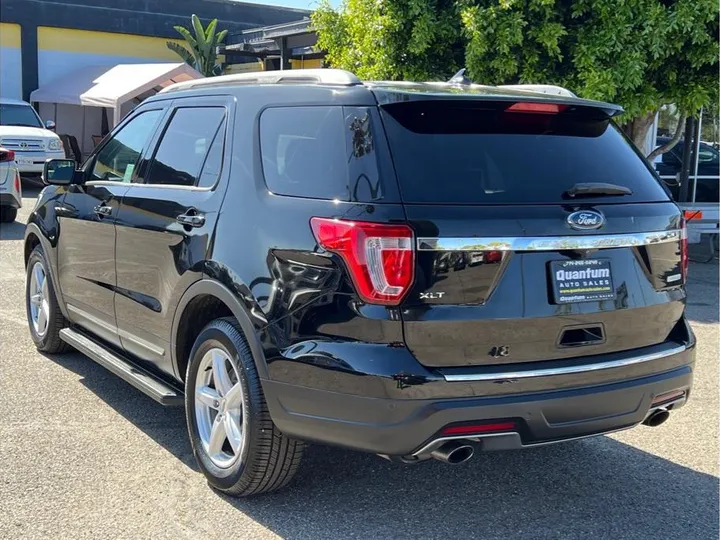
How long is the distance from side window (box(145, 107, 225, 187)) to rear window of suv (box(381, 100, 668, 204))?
109cm

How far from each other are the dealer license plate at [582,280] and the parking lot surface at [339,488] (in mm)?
1063

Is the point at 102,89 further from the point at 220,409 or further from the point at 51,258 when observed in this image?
the point at 220,409

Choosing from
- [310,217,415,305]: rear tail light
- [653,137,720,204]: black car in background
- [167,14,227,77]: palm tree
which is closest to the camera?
[310,217,415,305]: rear tail light

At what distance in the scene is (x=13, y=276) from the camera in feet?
30.3

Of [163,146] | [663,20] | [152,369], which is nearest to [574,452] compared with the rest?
[152,369]

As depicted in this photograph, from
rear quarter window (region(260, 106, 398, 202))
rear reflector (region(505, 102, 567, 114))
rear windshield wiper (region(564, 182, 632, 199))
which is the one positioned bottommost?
rear windshield wiper (region(564, 182, 632, 199))

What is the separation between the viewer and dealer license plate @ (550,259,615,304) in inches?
128

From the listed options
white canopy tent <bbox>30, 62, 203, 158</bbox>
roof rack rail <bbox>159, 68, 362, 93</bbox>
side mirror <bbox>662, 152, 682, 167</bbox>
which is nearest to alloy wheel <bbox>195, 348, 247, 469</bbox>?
roof rack rail <bbox>159, 68, 362, 93</bbox>

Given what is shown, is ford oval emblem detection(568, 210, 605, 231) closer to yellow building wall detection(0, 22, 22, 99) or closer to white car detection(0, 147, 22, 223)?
white car detection(0, 147, 22, 223)

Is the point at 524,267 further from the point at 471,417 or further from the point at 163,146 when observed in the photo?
the point at 163,146

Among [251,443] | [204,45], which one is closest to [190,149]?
[251,443]

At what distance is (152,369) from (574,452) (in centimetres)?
234

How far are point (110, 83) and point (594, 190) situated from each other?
21.9 metres

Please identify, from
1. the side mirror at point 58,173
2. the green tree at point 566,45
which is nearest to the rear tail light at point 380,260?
the side mirror at point 58,173
